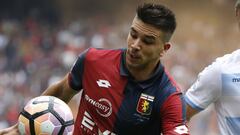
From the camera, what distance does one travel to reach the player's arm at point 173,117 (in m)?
4.05

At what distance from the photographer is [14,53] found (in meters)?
16.2

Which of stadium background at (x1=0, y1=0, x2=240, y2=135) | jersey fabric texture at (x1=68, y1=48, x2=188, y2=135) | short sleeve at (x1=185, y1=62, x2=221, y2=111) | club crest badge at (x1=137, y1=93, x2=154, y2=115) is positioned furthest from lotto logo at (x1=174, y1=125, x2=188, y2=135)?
stadium background at (x1=0, y1=0, x2=240, y2=135)

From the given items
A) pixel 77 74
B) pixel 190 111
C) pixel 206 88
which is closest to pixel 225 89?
pixel 206 88

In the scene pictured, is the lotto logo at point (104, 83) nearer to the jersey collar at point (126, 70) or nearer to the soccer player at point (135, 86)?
the soccer player at point (135, 86)

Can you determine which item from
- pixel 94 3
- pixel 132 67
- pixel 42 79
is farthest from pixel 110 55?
pixel 94 3

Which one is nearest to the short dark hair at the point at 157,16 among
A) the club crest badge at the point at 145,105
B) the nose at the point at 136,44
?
the nose at the point at 136,44

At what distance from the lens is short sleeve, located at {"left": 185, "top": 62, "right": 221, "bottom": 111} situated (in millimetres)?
4422

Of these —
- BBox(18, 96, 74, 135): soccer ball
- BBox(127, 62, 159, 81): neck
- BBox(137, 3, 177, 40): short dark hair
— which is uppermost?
BBox(137, 3, 177, 40): short dark hair

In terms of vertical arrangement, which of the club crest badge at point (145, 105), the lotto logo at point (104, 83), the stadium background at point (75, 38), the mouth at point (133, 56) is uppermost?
the mouth at point (133, 56)

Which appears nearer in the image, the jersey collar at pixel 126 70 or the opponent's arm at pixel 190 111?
the jersey collar at pixel 126 70

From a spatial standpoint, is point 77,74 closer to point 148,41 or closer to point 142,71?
point 142,71

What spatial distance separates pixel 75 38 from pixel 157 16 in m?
13.7

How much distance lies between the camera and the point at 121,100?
4199 mm

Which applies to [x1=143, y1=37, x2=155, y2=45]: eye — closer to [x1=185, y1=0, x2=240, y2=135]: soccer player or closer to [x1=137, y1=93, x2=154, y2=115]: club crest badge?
[x1=137, y1=93, x2=154, y2=115]: club crest badge
